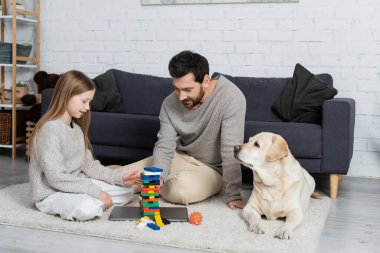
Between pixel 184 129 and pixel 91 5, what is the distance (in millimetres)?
2279

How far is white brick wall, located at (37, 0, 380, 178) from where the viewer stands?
157 inches

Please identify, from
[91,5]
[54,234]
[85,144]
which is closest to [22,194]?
[85,144]

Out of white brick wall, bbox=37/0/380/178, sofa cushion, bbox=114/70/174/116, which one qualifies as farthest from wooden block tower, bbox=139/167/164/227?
white brick wall, bbox=37/0/380/178

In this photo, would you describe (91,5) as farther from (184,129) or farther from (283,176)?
(283,176)

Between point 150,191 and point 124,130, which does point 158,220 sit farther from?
point 124,130

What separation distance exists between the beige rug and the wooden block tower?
0.09 meters

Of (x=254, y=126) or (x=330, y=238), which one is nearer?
(x=330, y=238)

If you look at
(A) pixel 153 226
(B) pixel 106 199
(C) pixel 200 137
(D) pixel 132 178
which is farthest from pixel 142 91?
(A) pixel 153 226

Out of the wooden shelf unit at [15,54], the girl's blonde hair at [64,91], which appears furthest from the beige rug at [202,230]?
the wooden shelf unit at [15,54]

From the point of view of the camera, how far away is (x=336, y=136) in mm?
3205

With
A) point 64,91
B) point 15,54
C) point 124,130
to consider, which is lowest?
point 124,130

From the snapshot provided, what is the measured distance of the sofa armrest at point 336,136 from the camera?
10.5 feet

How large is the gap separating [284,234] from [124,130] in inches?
67.6

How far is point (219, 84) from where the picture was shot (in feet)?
9.29
